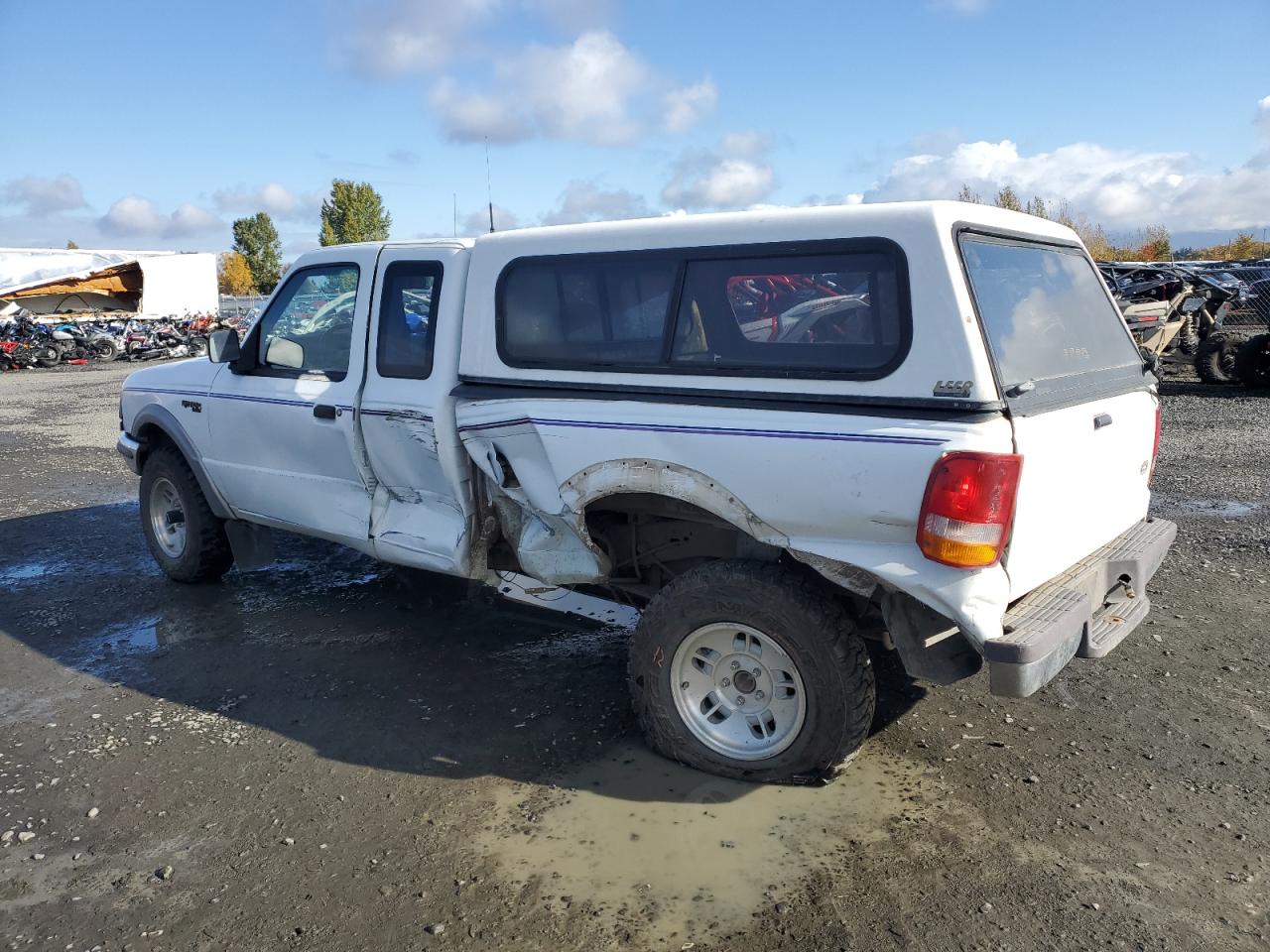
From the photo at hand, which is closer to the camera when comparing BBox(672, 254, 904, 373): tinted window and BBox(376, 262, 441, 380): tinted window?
BBox(672, 254, 904, 373): tinted window

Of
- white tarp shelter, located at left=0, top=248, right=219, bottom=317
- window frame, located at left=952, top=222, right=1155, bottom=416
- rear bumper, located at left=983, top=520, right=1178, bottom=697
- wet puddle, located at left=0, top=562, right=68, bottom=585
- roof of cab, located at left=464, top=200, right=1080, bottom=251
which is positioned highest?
white tarp shelter, located at left=0, top=248, right=219, bottom=317

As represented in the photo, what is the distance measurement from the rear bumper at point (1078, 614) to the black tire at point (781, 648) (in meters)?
0.53

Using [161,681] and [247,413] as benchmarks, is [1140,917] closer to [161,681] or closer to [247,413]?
[161,681]

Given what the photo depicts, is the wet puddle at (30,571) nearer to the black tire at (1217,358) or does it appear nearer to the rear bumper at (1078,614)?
the rear bumper at (1078,614)

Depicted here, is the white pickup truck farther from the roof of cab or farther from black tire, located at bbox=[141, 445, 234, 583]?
black tire, located at bbox=[141, 445, 234, 583]

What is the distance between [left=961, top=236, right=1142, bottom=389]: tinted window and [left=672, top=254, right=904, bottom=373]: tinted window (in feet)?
1.09

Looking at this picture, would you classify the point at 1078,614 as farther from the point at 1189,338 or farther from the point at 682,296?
the point at 1189,338

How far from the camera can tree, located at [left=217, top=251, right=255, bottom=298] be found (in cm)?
7788

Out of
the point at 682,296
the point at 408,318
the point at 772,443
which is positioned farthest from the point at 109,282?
the point at 772,443

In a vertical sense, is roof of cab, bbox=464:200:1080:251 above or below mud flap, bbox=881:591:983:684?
above

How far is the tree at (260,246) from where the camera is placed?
74188 mm

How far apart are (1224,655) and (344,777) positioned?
164 inches

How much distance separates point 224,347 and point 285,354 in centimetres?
36

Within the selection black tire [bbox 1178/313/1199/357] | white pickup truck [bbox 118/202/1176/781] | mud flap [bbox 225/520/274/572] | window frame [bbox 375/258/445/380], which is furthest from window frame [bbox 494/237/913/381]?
A: black tire [bbox 1178/313/1199/357]
